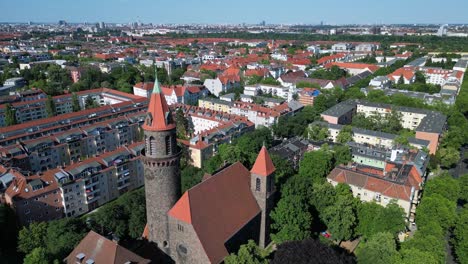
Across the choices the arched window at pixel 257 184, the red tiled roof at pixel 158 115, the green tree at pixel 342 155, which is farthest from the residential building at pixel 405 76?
the red tiled roof at pixel 158 115

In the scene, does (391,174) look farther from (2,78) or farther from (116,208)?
(2,78)

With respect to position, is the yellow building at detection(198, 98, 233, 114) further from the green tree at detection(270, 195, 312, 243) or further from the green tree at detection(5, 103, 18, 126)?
the green tree at detection(270, 195, 312, 243)

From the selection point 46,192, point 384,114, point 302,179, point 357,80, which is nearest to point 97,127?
point 46,192

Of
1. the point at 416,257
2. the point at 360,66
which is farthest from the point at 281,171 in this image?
the point at 360,66

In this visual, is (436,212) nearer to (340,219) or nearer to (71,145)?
(340,219)

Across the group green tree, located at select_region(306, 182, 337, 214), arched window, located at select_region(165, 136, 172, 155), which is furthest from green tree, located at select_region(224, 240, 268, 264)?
green tree, located at select_region(306, 182, 337, 214)

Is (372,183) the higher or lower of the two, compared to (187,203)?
lower

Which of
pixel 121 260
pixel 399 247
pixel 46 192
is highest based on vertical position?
pixel 121 260
